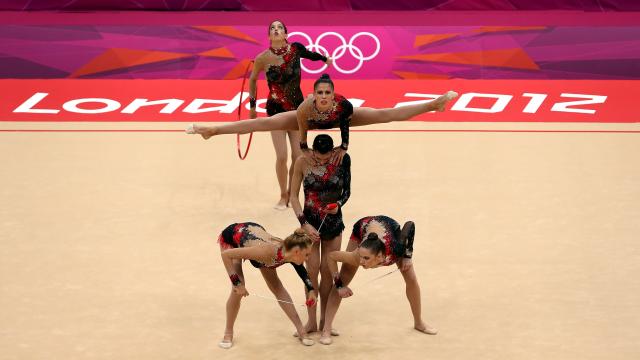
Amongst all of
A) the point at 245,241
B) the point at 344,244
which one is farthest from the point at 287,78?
the point at 245,241

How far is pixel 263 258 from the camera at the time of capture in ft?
22.0

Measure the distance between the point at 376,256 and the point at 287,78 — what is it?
348cm

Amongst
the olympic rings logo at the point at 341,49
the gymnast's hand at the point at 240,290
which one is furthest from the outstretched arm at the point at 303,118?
the olympic rings logo at the point at 341,49

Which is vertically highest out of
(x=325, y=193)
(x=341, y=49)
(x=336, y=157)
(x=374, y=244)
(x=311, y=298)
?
(x=341, y=49)

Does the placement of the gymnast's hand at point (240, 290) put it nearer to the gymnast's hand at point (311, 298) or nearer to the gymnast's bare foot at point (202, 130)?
the gymnast's hand at point (311, 298)

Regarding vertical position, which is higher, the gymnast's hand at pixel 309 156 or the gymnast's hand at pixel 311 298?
the gymnast's hand at pixel 309 156

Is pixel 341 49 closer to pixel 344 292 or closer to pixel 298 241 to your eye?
pixel 344 292

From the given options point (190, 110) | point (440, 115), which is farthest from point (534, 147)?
point (190, 110)

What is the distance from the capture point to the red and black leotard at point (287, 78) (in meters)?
9.68

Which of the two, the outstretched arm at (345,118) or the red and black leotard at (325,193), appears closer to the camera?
the red and black leotard at (325,193)

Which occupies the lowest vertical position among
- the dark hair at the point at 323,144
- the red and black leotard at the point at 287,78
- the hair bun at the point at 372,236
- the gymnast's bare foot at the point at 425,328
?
the gymnast's bare foot at the point at 425,328

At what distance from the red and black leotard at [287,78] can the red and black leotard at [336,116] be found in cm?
210

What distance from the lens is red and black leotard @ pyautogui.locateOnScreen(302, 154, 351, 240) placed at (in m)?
7.14

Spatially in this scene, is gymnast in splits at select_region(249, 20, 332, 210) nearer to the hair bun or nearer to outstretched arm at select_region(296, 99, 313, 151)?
outstretched arm at select_region(296, 99, 313, 151)
